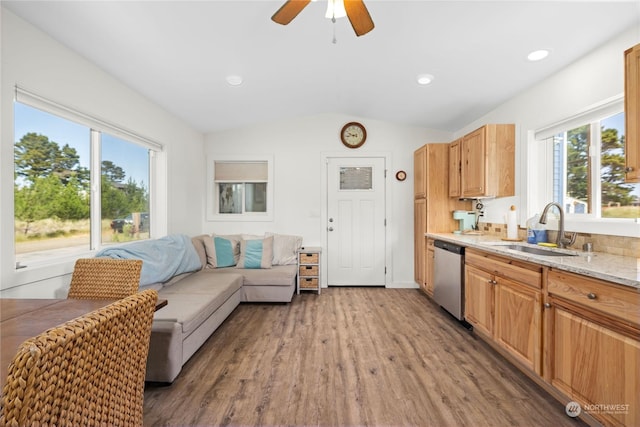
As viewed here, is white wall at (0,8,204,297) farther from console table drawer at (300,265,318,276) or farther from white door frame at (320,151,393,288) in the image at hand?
console table drawer at (300,265,318,276)

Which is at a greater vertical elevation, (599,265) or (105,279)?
(599,265)

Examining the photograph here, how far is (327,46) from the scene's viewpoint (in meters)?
2.52

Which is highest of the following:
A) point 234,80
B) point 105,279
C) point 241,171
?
point 234,80

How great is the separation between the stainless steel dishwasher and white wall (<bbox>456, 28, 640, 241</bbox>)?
75cm

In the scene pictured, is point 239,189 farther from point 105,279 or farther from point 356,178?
point 105,279

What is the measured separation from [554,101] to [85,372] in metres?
3.51

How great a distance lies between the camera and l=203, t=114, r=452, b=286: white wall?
14.3 feet

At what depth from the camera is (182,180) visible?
387 cm

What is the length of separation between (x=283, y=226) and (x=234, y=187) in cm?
103

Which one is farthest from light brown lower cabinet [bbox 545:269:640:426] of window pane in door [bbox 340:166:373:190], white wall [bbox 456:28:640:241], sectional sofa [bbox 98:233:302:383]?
window pane in door [bbox 340:166:373:190]

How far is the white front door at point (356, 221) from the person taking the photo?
4.36 m

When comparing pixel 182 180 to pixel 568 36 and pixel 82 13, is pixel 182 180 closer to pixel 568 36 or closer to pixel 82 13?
pixel 82 13

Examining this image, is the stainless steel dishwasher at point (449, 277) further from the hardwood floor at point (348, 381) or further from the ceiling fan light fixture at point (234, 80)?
the ceiling fan light fixture at point (234, 80)


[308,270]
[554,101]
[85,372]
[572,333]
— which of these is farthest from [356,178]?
[85,372]
